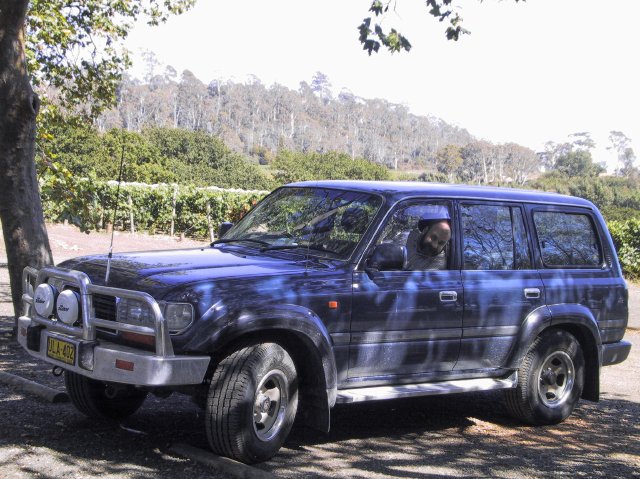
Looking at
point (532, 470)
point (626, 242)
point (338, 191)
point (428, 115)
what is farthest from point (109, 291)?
point (428, 115)

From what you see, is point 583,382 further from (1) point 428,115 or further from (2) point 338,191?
(1) point 428,115

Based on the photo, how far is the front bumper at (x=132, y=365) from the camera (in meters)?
5.41

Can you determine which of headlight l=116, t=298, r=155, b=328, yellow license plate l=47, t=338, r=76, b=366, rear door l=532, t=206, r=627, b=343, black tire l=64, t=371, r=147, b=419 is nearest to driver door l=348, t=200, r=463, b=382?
rear door l=532, t=206, r=627, b=343

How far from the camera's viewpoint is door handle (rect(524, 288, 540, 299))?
A: 24.2 ft

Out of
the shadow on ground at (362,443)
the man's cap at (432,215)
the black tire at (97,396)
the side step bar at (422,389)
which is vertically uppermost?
the man's cap at (432,215)

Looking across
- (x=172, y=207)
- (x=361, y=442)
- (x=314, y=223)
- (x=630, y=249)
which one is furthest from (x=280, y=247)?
(x=172, y=207)

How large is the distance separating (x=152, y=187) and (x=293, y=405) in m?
32.6

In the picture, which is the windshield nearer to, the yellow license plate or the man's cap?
the man's cap

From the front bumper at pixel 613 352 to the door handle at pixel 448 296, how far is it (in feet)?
6.28

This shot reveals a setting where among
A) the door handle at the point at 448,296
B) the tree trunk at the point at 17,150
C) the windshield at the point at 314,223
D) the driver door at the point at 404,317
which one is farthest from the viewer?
the tree trunk at the point at 17,150

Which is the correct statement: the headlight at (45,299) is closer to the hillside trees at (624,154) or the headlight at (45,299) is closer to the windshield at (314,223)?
the windshield at (314,223)

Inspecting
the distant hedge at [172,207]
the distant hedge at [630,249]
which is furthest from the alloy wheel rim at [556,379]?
the distant hedge at [172,207]

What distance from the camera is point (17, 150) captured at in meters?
9.34

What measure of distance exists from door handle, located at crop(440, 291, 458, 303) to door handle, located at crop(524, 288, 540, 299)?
0.80 meters
